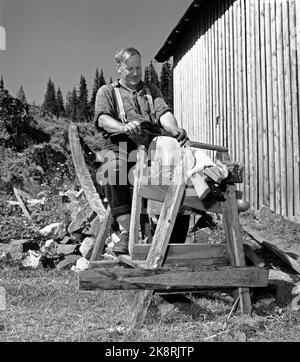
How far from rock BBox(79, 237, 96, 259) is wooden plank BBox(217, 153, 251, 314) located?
2614 mm

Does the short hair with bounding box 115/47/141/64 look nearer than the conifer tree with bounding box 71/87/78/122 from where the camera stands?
Yes

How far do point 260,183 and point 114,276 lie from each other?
4677 millimetres

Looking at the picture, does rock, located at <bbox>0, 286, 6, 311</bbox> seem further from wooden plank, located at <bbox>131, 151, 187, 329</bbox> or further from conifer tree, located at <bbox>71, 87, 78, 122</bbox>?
conifer tree, located at <bbox>71, 87, 78, 122</bbox>

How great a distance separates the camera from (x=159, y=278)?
3.02 m

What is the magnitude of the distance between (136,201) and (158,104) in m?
0.87

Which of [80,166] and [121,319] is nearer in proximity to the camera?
[121,319]

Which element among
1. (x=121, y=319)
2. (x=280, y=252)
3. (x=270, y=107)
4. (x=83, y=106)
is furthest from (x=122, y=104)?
(x=83, y=106)

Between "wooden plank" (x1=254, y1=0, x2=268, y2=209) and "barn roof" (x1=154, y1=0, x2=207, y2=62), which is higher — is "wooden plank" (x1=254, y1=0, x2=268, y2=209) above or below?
below

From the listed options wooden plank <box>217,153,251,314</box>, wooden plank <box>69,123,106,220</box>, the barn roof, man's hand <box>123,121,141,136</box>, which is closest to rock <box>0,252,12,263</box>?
wooden plank <box>69,123,106,220</box>

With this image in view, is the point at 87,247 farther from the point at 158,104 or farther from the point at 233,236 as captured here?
the point at 233,236

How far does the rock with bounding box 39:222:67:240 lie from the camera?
624 centimetres

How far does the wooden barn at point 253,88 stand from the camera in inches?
246
